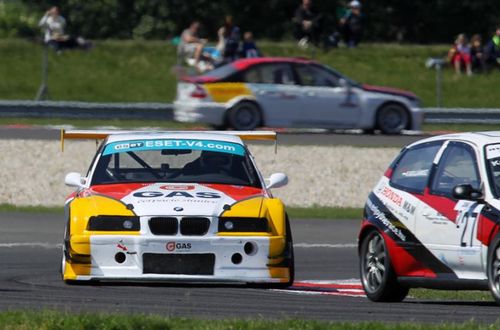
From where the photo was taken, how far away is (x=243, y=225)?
11922mm

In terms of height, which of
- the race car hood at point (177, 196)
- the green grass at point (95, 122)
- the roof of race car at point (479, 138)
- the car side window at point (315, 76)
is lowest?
the green grass at point (95, 122)

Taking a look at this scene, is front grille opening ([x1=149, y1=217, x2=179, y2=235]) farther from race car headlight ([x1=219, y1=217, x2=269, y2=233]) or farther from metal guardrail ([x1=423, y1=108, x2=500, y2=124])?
metal guardrail ([x1=423, y1=108, x2=500, y2=124])

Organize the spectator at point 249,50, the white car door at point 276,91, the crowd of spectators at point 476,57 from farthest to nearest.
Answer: the crowd of spectators at point 476,57 < the spectator at point 249,50 < the white car door at point 276,91

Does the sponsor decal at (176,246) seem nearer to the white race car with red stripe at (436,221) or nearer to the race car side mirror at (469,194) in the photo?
the white race car with red stripe at (436,221)

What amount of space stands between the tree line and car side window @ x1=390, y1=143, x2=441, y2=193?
35.3m

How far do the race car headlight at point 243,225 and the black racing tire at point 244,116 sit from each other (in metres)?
16.0

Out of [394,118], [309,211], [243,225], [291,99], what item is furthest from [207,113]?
[243,225]

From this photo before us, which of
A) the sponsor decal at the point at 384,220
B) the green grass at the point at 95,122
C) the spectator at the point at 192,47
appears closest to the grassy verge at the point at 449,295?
the sponsor decal at the point at 384,220

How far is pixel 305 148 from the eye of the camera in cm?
2514

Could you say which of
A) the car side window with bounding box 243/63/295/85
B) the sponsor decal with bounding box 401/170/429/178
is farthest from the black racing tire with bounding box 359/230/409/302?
the car side window with bounding box 243/63/295/85

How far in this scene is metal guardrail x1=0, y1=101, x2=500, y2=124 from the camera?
29.7 metres

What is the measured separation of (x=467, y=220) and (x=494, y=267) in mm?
538

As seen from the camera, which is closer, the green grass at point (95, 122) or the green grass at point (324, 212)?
the green grass at point (324, 212)

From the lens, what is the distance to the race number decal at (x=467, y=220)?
11.1 metres
